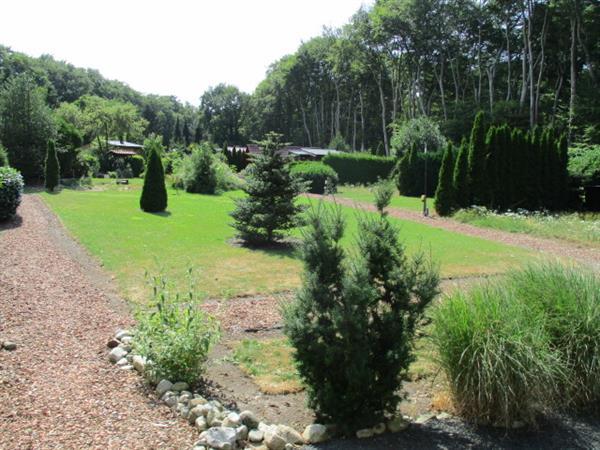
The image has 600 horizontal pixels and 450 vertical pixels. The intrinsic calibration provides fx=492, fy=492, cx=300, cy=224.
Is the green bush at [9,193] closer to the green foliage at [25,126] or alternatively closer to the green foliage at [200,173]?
the green foliage at [200,173]

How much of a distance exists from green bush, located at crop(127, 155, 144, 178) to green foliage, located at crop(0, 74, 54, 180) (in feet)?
33.4

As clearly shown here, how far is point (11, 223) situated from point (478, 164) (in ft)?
54.4

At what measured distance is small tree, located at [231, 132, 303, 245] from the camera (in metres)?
12.3

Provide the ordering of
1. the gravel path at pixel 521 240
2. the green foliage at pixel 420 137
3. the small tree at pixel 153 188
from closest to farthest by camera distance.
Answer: the gravel path at pixel 521 240, the small tree at pixel 153 188, the green foliage at pixel 420 137

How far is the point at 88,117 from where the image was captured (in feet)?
157

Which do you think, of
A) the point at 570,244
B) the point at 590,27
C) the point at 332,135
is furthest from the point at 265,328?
the point at 332,135

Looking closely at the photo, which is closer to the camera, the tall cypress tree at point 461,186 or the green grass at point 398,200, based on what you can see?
the tall cypress tree at point 461,186

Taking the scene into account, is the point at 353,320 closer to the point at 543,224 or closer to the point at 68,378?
the point at 68,378

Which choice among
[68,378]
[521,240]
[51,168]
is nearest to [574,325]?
[68,378]

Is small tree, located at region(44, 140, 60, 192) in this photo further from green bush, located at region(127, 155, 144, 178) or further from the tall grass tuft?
the tall grass tuft

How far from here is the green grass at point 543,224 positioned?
14.4 metres

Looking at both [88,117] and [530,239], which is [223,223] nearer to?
[530,239]

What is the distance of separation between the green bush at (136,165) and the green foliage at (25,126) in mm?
10167

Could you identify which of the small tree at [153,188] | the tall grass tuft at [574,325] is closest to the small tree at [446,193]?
the small tree at [153,188]
